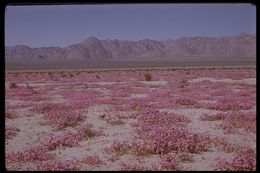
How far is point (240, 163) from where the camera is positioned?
852 cm

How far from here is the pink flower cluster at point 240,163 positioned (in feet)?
27.3

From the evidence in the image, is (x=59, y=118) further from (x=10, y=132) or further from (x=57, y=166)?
(x=57, y=166)

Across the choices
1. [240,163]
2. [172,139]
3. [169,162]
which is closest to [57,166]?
[169,162]

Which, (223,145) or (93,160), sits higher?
(223,145)

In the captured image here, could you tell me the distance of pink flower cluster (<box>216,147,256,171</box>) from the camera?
8312 millimetres

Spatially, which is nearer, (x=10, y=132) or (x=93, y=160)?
(x=93, y=160)

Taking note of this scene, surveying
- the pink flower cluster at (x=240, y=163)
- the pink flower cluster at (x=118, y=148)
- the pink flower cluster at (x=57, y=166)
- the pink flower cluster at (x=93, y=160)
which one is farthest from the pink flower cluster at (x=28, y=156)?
the pink flower cluster at (x=240, y=163)

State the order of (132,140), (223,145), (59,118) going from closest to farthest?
(223,145), (132,140), (59,118)

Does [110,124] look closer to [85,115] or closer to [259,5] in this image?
[85,115]

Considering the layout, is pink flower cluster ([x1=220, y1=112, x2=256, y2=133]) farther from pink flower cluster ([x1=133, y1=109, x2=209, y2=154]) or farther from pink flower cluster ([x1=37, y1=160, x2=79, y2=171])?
pink flower cluster ([x1=37, y1=160, x2=79, y2=171])

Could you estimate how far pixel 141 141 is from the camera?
1083 cm

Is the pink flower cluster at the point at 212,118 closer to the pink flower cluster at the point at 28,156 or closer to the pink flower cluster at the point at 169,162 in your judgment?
the pink flower cluster at the point at 169,162

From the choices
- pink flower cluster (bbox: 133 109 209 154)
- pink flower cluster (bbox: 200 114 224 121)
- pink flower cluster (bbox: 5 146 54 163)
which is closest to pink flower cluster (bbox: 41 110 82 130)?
pink flower cluster (bbox: 133 109 209 154)
